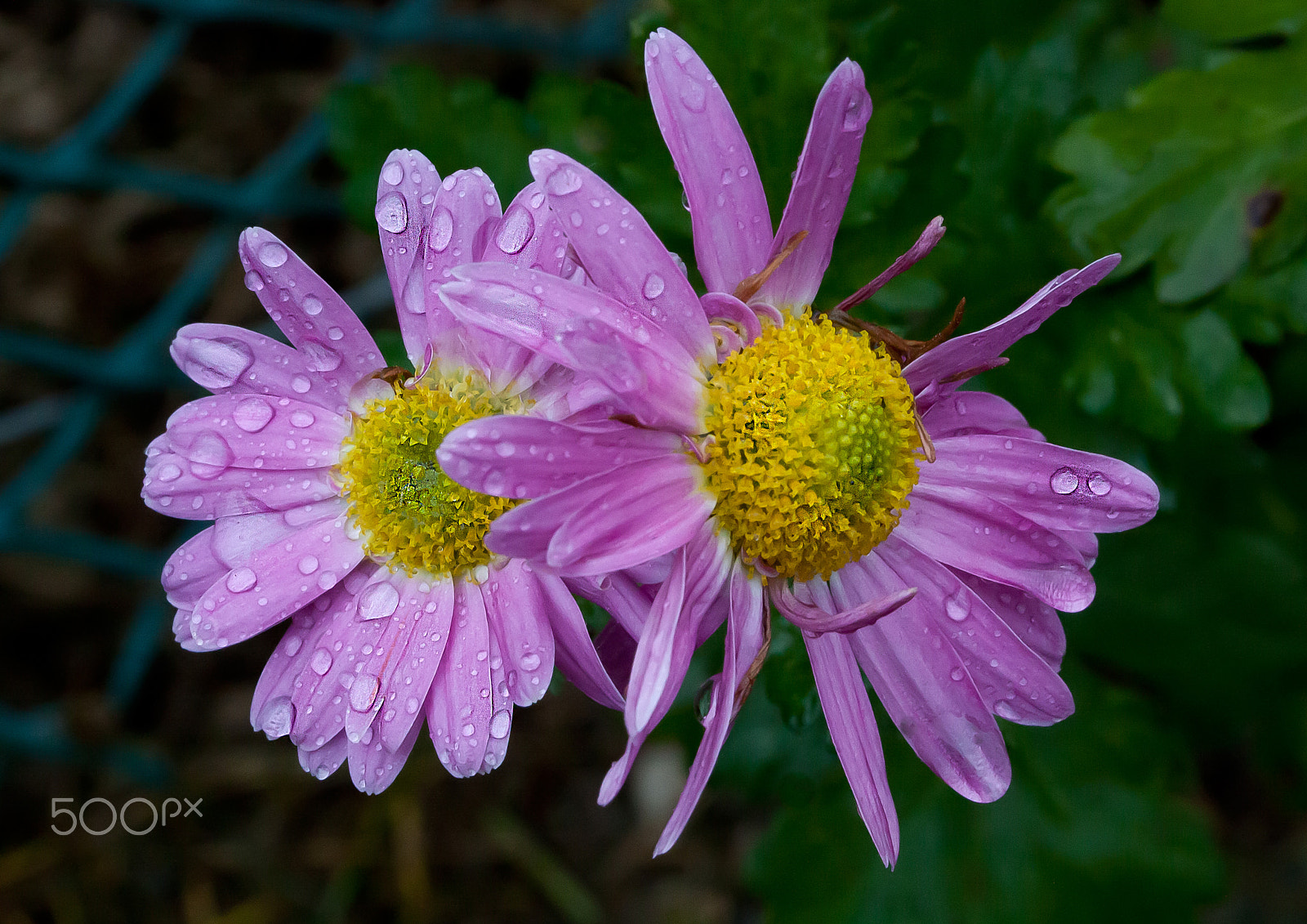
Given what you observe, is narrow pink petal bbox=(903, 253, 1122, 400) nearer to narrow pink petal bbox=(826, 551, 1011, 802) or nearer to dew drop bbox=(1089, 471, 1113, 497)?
dew drop bbox=(1089, 471, 1113, 497)

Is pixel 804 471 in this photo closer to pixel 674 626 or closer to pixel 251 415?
pixel 674 626

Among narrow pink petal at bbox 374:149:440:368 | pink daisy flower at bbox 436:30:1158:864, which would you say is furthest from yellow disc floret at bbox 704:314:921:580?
narrow pink petal at bbox 374:149:440:368

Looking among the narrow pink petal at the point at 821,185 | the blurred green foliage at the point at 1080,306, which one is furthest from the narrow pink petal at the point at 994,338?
the blurred green foliage at the point at 1080,306

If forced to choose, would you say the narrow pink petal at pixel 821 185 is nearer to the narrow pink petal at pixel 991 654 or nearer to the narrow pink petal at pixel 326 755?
the narrow pink petal at pixel 991 654

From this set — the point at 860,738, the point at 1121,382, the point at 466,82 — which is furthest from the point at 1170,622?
the point at 466,82

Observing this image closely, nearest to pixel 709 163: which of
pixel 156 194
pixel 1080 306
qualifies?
pixel 1080 306

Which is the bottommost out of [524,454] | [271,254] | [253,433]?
[253,433]

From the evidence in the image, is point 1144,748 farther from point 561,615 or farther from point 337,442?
point 337,442
